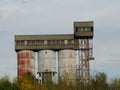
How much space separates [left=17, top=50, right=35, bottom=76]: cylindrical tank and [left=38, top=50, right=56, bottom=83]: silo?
Result: 4.96 feet

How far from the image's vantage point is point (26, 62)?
87375 millimetres

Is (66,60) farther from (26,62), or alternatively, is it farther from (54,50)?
(26,62)

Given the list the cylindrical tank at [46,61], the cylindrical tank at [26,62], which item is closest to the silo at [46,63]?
the cylindrical tank at [46,61]

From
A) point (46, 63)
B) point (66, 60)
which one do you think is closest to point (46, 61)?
point (46, 63)

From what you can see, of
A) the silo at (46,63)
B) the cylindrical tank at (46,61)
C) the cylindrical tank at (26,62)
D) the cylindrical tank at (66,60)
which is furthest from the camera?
the cylindrical tank at (26,62)

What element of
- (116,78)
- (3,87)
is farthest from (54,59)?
(116,78)

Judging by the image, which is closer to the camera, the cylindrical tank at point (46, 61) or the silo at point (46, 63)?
the silo at point (46, 63)

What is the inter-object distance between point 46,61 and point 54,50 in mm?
3373

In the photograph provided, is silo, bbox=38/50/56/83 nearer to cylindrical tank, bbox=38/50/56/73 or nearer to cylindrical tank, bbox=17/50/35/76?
cylindrical tank, bbox=38/50/56/73

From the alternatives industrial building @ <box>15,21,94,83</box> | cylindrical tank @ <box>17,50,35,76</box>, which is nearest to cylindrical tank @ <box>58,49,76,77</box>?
industrial building @ <box>15,21,94,83</box>

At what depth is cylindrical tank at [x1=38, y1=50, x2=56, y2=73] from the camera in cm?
8700

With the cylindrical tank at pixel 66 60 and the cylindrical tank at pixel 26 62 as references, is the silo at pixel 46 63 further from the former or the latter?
the cylindrical tank at pixel 26 62

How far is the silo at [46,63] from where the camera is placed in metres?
86.8

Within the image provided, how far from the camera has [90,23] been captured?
89.1 m
